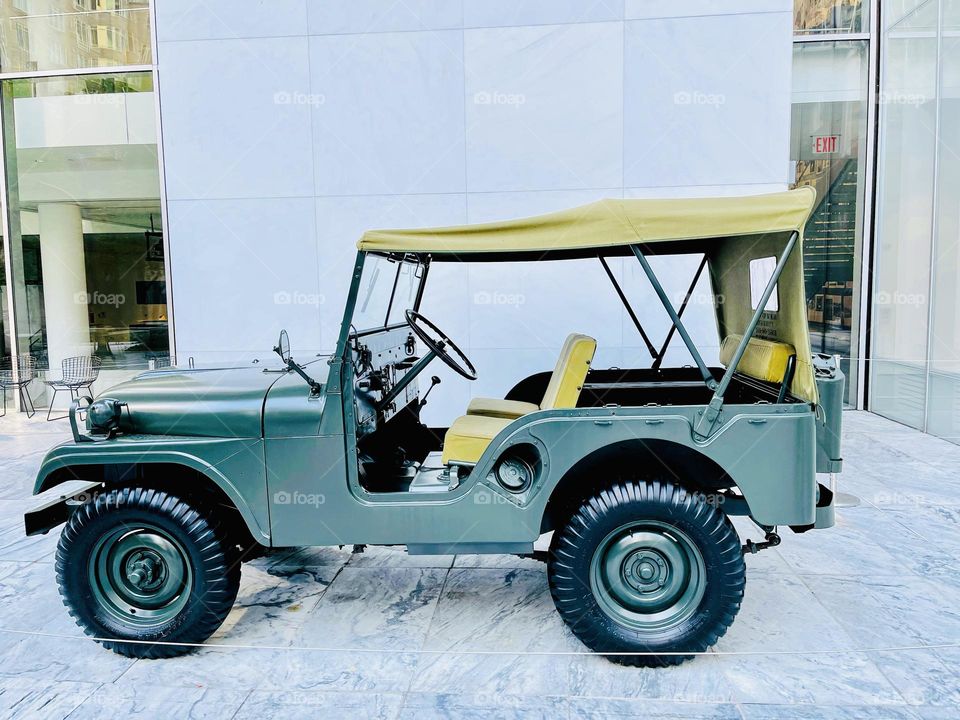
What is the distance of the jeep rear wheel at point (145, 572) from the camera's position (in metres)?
3.02

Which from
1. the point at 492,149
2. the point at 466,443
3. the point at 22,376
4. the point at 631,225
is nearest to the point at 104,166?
the point at 22,376

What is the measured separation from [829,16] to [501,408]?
25.7ft

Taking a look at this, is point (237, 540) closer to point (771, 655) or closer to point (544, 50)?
point (771, 655)

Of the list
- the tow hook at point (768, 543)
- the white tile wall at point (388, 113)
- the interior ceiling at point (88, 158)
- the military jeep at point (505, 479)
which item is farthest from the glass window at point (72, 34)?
the tow hook at point (768, 543)

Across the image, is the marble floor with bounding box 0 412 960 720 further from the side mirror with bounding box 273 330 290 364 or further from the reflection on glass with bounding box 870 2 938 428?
the reflection on glass with bounding box 870 2 938 428

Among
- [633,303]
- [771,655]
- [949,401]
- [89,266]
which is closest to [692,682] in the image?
[771,655]

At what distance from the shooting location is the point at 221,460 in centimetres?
301

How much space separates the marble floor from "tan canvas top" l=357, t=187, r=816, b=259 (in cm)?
182

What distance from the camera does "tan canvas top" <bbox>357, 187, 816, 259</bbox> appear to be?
280 centimetres

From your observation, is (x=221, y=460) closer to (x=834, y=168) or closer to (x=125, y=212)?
(x=125, y=212)

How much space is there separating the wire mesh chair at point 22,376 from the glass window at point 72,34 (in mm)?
3953

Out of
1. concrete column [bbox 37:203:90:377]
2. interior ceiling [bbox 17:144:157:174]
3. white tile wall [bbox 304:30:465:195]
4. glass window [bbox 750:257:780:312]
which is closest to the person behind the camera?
glass window [bbox 750:257:780:312]

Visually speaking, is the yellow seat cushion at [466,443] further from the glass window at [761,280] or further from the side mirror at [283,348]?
the glass window at [761,280]

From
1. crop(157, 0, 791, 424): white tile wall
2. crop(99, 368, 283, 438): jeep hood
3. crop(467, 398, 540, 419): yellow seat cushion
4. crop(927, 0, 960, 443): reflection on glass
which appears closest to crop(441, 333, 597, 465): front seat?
crop(467, 398, 540, 419): yellow seat cushion
